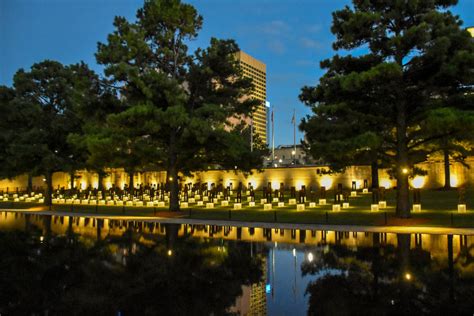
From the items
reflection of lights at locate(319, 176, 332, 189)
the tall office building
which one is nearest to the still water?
reflection of lights at locate(319, 176, 332, 189)

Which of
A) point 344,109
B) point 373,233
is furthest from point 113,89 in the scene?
point 373,233

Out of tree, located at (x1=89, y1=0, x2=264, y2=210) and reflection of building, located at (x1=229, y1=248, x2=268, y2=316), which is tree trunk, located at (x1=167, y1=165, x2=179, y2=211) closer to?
tree, located at (x1=89, y1=0, x2=264, y2=210)

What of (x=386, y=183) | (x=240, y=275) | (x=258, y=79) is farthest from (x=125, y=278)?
(x=258, y=79)

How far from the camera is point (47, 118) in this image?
38031 mm

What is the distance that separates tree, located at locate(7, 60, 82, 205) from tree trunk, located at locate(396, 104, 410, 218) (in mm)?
26350

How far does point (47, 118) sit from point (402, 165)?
30.0 meters

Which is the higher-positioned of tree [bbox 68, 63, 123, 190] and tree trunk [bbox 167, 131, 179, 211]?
tree [bbox 68, 63, 123, 190]

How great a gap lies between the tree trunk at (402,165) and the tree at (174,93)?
9427mm

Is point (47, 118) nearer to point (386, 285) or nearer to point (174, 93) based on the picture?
point (174, 93)

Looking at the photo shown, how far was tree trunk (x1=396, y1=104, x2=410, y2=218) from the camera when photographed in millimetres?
21000

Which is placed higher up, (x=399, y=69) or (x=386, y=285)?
(x=399, y=69)

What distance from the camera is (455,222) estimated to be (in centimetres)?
1994

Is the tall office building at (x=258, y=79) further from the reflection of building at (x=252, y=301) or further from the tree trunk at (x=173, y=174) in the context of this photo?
the reflection of building at (x=252, y=301)

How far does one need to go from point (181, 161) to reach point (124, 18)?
10125 mm
